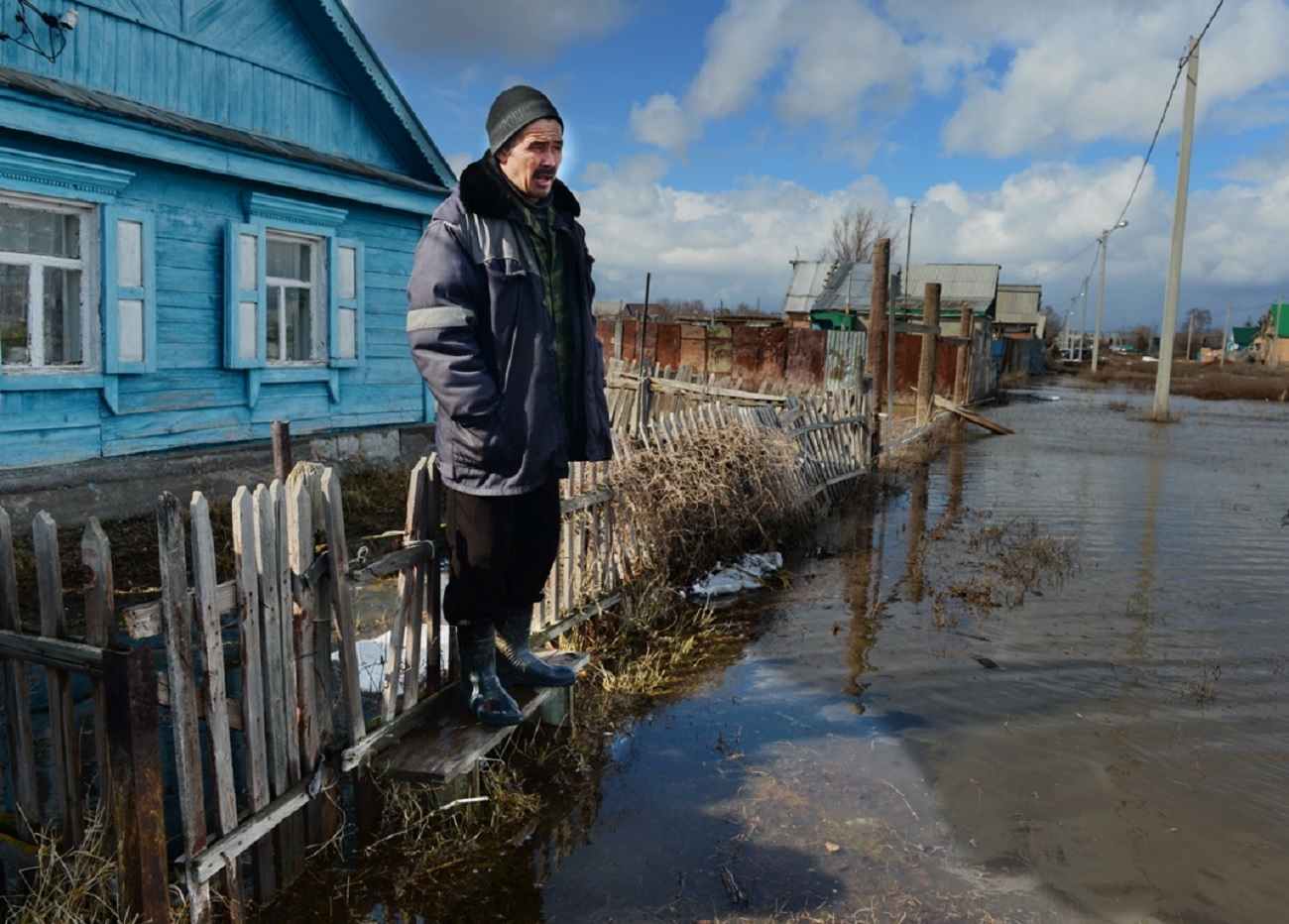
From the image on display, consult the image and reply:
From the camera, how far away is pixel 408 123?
10.0m

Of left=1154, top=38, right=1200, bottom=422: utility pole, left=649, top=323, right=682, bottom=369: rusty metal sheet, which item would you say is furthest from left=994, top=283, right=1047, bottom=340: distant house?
left=649, top=323, right=682, bottom=369: rusty metal sheet

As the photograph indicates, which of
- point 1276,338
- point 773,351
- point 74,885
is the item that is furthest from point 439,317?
point 1276,338

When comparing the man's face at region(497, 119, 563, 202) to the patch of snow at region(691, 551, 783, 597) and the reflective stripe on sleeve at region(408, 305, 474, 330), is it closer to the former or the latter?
the reflective stripe on sleeve at region(408, 305, 474, 330)

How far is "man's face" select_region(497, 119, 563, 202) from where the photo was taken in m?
3.02

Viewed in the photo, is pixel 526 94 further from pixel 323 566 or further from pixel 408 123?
pixel 408 123

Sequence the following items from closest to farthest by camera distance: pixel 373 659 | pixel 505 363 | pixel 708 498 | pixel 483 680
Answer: pixel 505 363, pixel 483 680, pixel 373 659, pixel 708 498

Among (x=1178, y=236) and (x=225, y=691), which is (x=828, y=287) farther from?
(x=225, y=691)

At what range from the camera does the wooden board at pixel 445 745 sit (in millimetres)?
2977

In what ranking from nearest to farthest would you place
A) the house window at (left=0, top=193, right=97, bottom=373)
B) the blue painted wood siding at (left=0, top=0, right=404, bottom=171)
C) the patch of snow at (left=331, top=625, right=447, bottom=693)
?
the patch of snow at (left=331, top=625, right=447, bottom=693), the house window at (left=0, top=193, right=97, bottom=373), the blue painted wood siding at (left=0, top=0, right=404, bottom=171)

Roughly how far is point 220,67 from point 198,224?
1.46 metres

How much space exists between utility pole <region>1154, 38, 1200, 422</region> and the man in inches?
844

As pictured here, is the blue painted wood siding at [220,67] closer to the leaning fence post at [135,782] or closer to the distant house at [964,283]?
the leaning fence post at [135,782]

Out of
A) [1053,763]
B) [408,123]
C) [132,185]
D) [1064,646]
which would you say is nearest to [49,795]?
[1053,763]

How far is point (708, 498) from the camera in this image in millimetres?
6352
